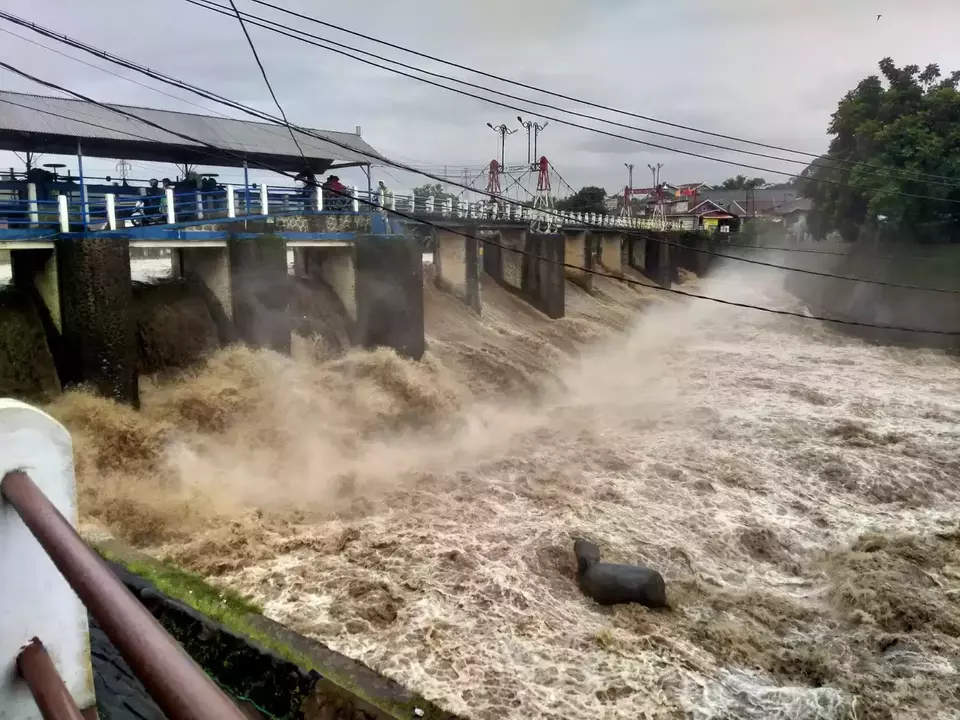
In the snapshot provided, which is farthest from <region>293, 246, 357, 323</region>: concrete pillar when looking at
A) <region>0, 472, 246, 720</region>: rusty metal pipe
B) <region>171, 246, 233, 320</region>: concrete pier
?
<region>0, 472, 246, 720</region>: rusty metal pipe

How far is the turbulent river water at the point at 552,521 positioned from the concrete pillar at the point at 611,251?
23778mm

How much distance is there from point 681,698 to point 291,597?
441cm

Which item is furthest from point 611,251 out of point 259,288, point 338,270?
point 259,288

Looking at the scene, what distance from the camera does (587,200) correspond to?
70000 mm

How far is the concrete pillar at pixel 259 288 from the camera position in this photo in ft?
48.7

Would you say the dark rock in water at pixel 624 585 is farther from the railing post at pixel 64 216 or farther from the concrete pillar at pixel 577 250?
the concrete pillar at pixel 577 250

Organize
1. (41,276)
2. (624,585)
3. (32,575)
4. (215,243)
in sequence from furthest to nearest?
(215,243) < (41,276) < (624,585) < (32,575)

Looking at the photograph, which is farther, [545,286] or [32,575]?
[545,286]

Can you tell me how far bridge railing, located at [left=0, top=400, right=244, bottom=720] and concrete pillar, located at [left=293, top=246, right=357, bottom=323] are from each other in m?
15.5

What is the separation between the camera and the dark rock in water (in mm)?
8359

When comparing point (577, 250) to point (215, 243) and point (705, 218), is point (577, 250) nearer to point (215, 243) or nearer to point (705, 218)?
point (215, 243)

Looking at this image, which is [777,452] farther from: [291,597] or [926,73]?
[926,73]

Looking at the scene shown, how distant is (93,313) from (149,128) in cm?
1092

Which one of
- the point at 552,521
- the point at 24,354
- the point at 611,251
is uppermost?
the point at 611,251
